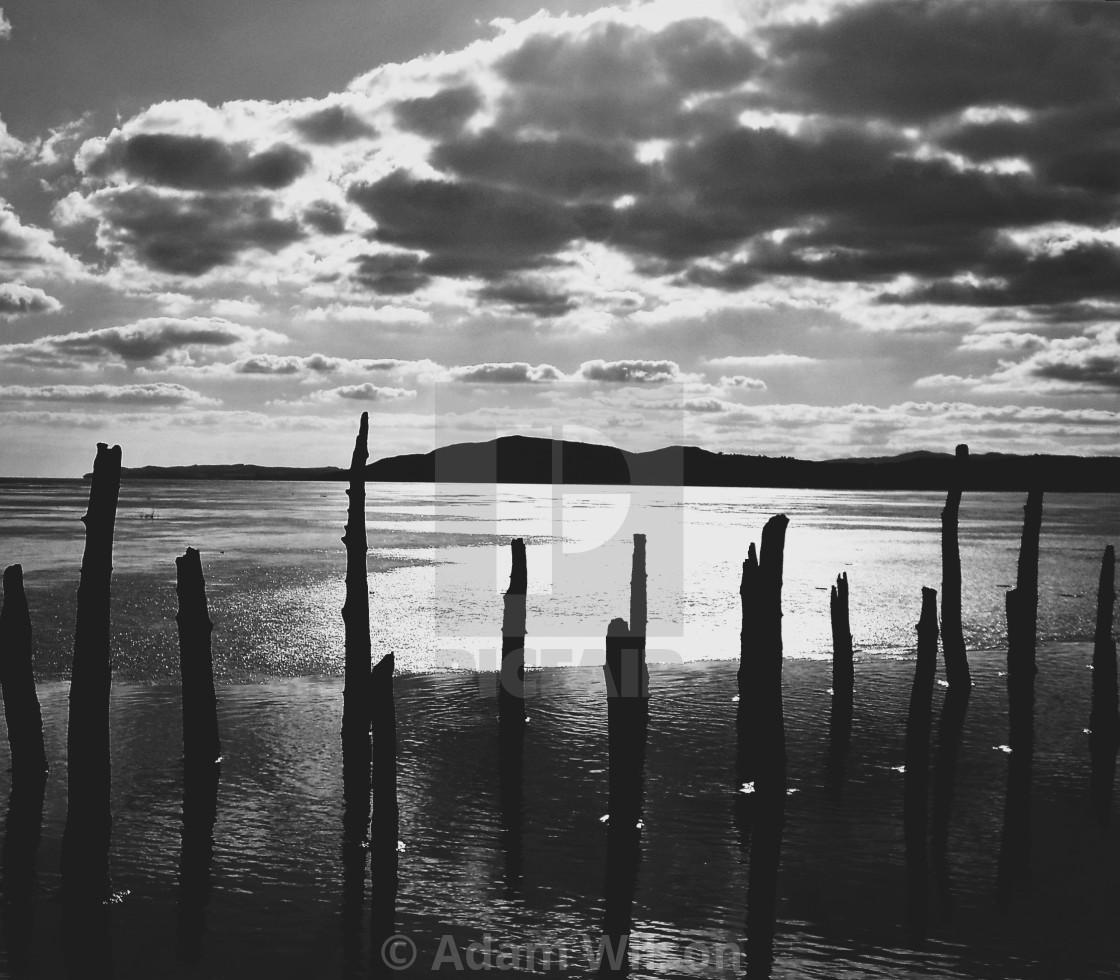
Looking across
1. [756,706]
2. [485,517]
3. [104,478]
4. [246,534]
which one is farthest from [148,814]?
[485,517]

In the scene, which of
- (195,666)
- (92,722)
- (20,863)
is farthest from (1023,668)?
(20,863)

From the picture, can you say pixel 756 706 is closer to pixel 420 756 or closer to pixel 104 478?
pixel 420 756

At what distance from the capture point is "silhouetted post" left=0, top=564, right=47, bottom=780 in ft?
44.2

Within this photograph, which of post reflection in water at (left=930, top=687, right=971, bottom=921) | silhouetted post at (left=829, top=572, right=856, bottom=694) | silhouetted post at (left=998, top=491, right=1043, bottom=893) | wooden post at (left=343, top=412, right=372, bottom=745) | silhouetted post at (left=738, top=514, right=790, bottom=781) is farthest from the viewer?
silhouetted post at (left=829, top=572, right=856, bottom=694)

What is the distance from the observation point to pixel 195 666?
14.6m

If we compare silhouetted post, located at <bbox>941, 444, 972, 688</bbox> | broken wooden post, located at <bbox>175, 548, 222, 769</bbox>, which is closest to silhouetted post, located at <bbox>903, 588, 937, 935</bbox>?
silhouetted post, located at <bbox>941, 444, 972, 688</bbox>

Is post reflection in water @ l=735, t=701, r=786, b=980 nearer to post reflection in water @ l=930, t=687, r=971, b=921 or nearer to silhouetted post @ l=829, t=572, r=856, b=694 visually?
post reflection in water @ l=930, t=687, r=971, b=921

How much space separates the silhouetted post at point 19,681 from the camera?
531 inches

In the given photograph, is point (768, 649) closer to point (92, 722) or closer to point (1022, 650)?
point (1022, 650)

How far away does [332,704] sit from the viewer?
19812 millimetres

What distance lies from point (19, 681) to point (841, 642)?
13601 mm

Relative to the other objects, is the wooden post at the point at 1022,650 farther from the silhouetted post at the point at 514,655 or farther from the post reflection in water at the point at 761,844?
the silhouetted post at the point at 514,655

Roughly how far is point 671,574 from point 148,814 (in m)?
33.7

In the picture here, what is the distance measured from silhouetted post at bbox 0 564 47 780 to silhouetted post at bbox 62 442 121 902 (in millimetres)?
2263
